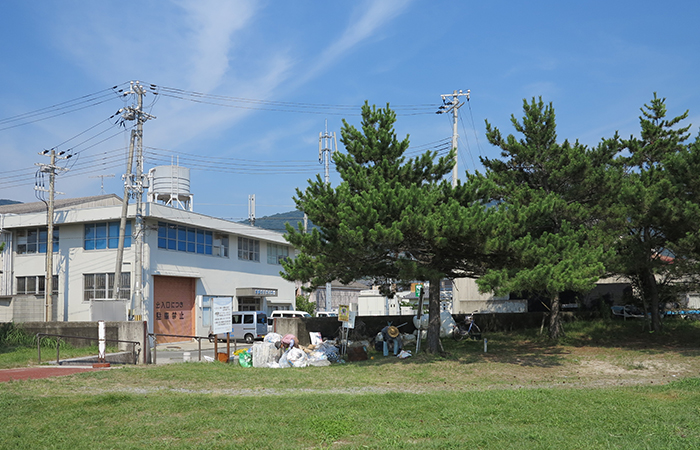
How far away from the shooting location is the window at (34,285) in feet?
113

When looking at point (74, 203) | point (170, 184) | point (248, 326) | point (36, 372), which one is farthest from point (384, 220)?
point (74, 203)

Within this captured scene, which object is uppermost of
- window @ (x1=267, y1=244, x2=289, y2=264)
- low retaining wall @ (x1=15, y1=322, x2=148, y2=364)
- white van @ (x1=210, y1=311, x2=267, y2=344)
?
window @ (x1=267, y1=244, x2=289, y2=264)

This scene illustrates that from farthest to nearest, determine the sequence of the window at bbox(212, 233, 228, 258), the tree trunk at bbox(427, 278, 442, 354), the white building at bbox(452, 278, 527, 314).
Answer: the window at bbox(212, 233, 228, 258), the white building at bbox(452, 278, 527, 314), the tree trunk at bbox(427, 278, 442, 354)

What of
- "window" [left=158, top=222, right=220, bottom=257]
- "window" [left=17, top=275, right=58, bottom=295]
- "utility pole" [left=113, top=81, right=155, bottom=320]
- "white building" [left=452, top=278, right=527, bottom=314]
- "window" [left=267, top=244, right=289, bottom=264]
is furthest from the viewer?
"window" [left=267, top=244, right=289, bottom=264]

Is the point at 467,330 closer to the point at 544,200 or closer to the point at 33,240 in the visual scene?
the point at 544,200

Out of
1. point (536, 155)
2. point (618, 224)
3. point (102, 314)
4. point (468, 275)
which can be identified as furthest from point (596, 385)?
point (102, 314)

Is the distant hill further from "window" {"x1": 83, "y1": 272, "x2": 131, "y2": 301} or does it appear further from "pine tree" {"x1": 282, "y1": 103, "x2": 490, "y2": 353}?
"window" {"x1": 83, "y1": 272, "x2": 131, "y2": 301}

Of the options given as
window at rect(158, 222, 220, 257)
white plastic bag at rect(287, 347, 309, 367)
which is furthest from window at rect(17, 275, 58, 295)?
white plastic bag at rect(287, 347, 309, 367)

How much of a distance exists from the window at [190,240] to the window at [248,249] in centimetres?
162

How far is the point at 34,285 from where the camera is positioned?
35.0 m

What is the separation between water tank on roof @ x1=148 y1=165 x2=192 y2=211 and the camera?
41.8m

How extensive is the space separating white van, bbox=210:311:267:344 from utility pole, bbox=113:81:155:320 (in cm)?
487

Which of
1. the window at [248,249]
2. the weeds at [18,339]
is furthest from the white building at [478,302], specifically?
the weeds at [18,339]

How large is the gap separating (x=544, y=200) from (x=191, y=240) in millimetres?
23629
